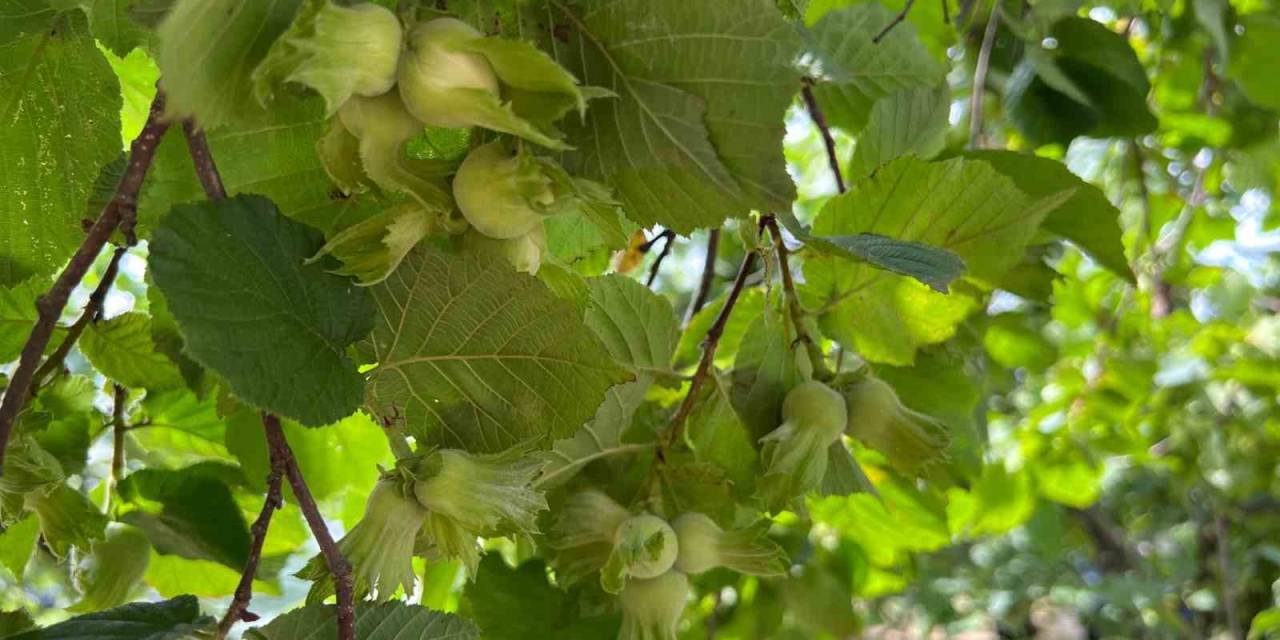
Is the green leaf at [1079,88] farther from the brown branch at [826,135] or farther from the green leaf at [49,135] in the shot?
the green leaf at [49,135]

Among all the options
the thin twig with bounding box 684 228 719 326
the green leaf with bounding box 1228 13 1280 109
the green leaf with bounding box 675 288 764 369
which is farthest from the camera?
the green leaf with bounding box 1228 13 1280 109

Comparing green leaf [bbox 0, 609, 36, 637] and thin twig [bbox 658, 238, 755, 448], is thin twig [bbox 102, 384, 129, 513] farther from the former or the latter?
thin twig [bbox 658, 238, 755, 448]

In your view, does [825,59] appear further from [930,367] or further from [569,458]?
[569,458]

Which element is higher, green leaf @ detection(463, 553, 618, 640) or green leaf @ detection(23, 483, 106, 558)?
green leaf @ detection(23, 483, 106, 558)

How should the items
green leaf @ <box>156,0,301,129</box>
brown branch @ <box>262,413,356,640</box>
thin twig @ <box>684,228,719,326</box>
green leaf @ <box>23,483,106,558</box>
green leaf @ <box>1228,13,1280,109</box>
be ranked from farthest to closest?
green leaf @ <box>1228,13,1280,109</box>, thin twig @ <box>684,228,719,326</box>, green leaf @ <box>23,483,106,558</box>, brown branch @ <box>262,413,356,640</box>, green leaf @ <box>156,0,301,129</box>

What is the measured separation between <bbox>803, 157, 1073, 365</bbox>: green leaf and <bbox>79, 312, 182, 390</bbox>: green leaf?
0.50m

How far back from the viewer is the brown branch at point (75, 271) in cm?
46

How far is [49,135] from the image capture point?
69 centimetres

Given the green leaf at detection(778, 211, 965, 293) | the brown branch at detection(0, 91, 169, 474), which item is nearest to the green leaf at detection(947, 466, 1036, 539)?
the green leaf at detection(778, 211, 965, 293)

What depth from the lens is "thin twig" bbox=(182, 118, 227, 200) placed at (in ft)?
1.53

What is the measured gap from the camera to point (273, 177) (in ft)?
1.93

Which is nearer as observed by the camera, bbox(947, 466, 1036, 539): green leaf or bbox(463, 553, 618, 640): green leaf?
bbox(463, 553, 618, 640): green leaf

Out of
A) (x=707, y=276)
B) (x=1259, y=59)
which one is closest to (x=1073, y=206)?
(x=707, y=276)

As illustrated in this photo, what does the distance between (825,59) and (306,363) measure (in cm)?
61
